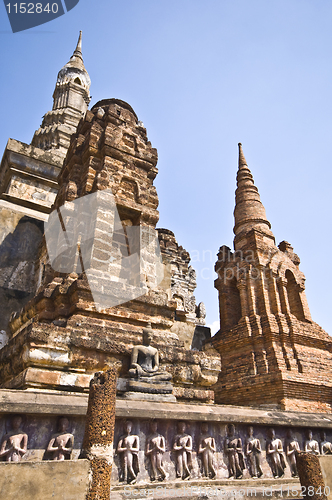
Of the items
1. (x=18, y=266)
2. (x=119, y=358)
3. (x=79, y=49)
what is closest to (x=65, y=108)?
(x=79, y=49)

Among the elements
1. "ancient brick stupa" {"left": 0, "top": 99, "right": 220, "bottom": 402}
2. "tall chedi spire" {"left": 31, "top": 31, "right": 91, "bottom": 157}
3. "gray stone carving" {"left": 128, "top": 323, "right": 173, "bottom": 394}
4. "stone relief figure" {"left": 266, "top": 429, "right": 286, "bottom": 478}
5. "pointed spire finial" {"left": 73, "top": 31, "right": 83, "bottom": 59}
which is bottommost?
"stone relief figure" {"left": 266, "top": 429, "right": 286, "bottom": 478}

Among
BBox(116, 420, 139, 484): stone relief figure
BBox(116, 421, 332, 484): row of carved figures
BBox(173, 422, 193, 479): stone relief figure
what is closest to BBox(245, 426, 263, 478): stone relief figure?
BBox(116, 421, 332, 484): row of carved figures

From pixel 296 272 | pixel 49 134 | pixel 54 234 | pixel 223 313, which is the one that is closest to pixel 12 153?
pixel 54 234

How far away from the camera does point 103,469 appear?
2.71 m

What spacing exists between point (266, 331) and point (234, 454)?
784 cm

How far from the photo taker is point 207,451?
4.01m

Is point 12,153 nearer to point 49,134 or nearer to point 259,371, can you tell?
point 49,134

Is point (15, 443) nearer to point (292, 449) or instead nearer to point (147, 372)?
point (147, 372)

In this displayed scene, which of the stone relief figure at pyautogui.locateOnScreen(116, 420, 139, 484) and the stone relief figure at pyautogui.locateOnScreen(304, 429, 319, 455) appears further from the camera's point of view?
the stone relief figure at pyautogui.locateOnScreen(304, 429, 319, 455)

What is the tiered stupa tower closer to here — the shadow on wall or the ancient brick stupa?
the ancient brick stupa

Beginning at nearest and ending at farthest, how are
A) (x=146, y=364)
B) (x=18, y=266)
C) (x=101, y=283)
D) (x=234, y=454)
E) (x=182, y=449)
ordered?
(x=182, y=449)
(x=234, y=454)
(x=146, y=364)
(x=101, y=283)
(x=18, y=266)

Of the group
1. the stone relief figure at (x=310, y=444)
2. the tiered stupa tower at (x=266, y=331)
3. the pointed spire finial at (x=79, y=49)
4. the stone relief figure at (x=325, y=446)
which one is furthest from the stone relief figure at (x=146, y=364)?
the pointed spire finial at (x=79, y=49)

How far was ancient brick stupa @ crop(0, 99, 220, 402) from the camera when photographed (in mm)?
4750

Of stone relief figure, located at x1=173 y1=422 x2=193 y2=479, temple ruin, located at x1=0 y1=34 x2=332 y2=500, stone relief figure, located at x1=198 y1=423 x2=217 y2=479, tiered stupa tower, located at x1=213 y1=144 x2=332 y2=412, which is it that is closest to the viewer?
temple ruin, located at x1=0 y1=34 x2=332 y2=500
